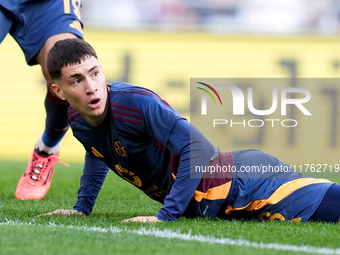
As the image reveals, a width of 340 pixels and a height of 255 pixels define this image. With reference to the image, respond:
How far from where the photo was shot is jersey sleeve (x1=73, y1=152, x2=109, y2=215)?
126 inches

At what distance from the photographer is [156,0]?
10359mm

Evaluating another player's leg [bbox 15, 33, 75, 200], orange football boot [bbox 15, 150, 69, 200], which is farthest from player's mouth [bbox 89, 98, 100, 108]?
orange football boot [bbox 15, 150, 69, 200]

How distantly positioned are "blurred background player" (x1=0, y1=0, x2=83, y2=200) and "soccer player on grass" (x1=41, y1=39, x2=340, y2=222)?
105 centimetres

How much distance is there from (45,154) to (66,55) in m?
1.79

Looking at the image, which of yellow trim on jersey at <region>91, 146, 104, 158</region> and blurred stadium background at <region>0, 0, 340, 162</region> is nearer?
yellow trim on jersey at <region>91, 146, 104, 158</region>

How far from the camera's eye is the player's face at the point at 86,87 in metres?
2.70

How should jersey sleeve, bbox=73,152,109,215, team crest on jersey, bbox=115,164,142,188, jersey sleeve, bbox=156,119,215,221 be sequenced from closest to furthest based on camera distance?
1. jersey sleeve, bbox=156,119,215,221
2. team crest on jersey, bbox=115,164,142,188
3. jersey sleeve, bbox=73,152,109,215

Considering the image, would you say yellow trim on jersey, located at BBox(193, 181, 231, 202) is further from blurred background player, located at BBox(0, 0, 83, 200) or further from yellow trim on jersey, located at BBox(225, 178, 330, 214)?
blurred background player, located at BBox(0, 0, 83, 200)

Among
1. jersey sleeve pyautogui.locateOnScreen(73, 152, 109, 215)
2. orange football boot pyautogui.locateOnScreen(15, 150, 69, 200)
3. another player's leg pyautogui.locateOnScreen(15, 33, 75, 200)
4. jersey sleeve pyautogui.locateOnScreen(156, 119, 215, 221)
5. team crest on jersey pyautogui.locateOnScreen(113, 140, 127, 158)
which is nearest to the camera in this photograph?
jersey sleeve pyautogui.locateOnScreen(156, 119, 215, 221)

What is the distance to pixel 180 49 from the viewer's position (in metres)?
10.4

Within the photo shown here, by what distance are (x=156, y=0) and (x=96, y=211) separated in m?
7.42

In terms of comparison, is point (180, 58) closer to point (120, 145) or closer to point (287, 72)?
point (287, 72)

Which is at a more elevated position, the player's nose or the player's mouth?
the player's nose

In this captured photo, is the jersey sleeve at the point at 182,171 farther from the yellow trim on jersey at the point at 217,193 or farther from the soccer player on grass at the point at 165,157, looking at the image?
the yellow trim on jersey at the point at 217,193
